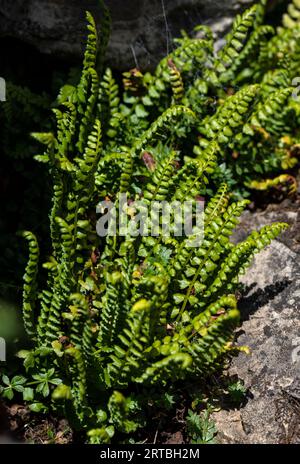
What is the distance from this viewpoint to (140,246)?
11.0ft

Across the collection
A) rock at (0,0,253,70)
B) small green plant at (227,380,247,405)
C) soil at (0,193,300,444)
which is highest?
rock at (0,0,253,70)

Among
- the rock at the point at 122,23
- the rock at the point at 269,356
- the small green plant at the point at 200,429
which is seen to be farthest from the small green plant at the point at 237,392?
the rock at the point at 122,23

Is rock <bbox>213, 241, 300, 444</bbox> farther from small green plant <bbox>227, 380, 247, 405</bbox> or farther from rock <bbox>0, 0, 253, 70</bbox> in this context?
rock <bbox>0, 0, 253, 70</bbox>

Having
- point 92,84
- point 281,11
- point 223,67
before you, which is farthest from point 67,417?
point 281,11

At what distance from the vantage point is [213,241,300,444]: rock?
3109 mm

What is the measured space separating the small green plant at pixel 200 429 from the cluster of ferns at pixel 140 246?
26 centimetres

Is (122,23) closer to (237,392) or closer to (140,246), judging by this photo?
(140,246)

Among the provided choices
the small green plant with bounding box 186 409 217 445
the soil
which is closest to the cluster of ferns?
the soil

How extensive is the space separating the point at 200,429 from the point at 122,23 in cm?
288

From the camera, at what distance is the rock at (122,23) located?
12.9 ft

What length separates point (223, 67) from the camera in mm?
4004

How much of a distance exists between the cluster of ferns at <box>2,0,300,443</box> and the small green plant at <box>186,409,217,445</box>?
255mm

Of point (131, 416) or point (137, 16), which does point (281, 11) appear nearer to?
point (137, 16)
